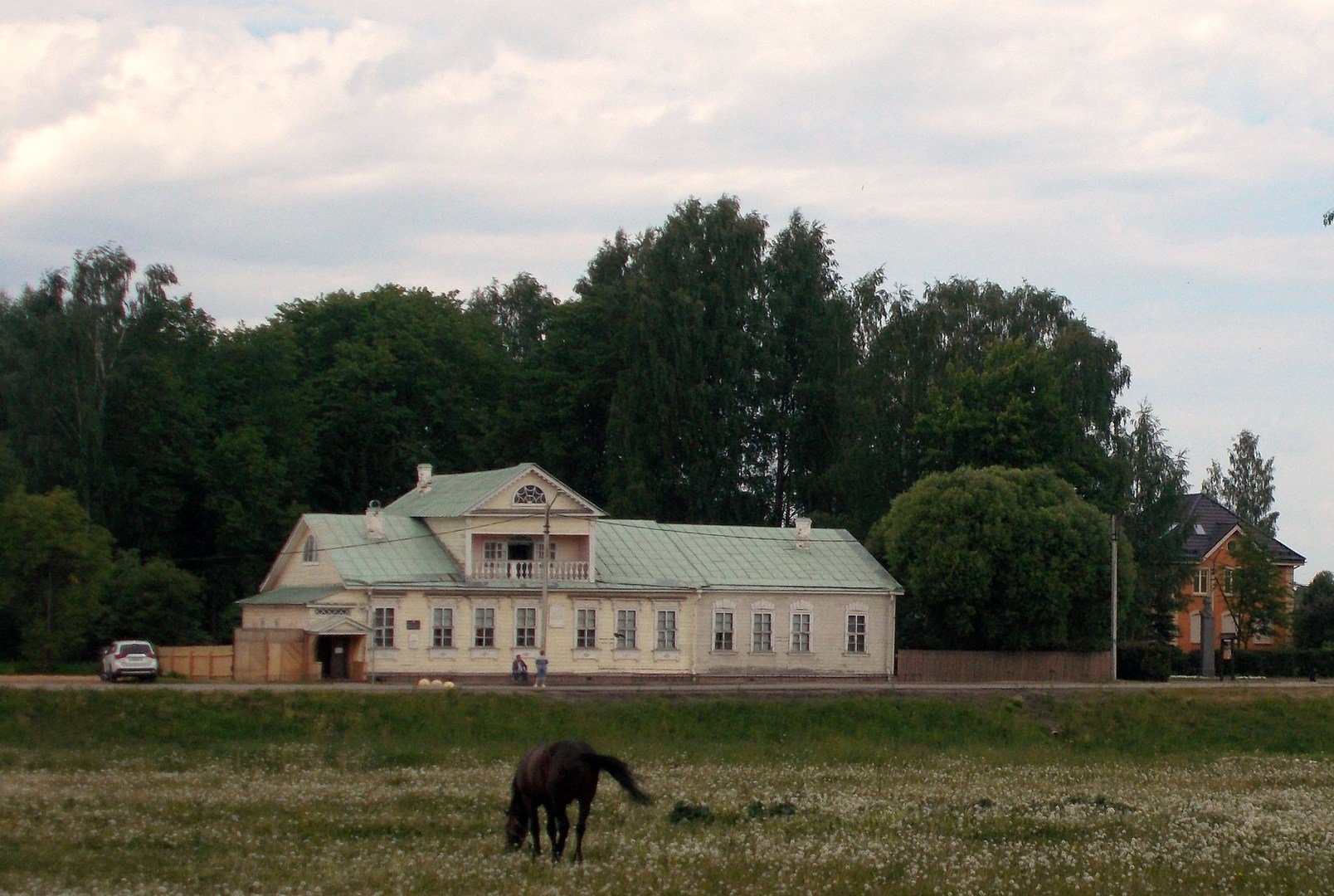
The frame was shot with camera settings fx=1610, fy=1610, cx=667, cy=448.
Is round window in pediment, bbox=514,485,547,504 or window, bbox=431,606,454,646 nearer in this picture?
window, bbox=431,606,454,646

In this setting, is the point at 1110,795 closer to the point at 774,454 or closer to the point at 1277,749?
the point at 1277,749

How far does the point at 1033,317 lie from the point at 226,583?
41391 mm

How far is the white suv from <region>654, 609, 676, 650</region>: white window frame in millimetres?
17918

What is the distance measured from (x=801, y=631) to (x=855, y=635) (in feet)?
7.78

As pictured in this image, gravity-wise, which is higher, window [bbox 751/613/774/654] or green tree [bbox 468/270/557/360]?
green tree [bbox 468/270/557/360]

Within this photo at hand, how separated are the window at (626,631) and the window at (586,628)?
0.91 metres

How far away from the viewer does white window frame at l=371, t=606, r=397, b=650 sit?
5475 cm

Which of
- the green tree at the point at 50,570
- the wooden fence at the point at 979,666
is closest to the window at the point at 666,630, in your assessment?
the wooden fence at the point at 979,666

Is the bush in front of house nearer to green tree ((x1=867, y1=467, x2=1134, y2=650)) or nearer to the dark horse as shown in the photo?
green tree ((x1=867, y1=467, x2=1134, y2=650))

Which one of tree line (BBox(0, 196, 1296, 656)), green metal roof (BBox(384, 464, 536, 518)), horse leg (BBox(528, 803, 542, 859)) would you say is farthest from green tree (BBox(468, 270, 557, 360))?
horse leg (BBox(528, 803, 542, 859))

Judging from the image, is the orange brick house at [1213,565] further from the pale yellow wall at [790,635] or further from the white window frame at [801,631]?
the white window frame at [801,631]

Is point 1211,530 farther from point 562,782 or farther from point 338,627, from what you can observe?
point 562,782

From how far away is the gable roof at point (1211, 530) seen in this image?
306ft

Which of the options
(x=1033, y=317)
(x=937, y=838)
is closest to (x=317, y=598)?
(x=937, y=838)
